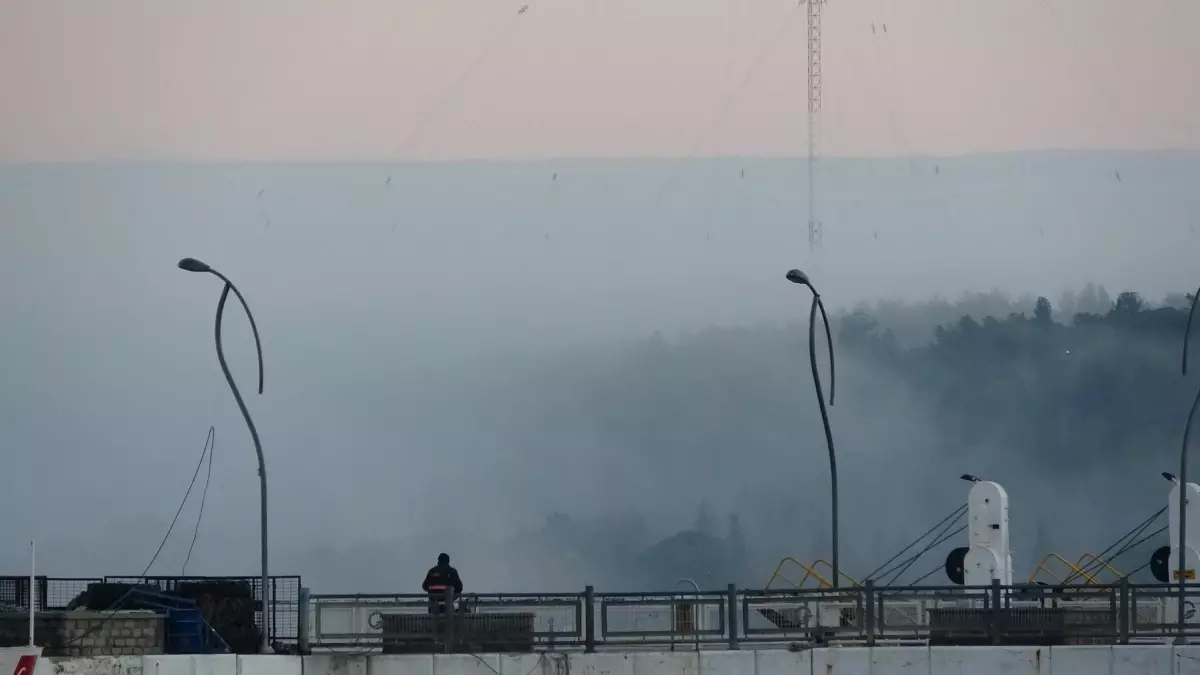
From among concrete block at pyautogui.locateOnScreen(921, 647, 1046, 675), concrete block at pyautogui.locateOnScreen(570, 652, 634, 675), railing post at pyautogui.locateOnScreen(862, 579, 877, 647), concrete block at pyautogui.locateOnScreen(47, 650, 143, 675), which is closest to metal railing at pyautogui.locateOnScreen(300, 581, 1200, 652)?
railing post at pyautogui.locateOnScreen(862, 579, 877, 647)

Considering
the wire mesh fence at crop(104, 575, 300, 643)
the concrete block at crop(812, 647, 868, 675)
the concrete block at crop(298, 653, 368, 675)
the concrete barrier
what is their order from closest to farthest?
the concrete barrier → the concrete block at crop(812, 647, 868, 675) → the concrete block at crop(298, 653, 368, 675) → the wire mesh fence at crop(104, 575, 300, 643)

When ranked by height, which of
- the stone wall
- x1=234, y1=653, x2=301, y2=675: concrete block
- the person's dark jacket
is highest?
the person's dark jacket

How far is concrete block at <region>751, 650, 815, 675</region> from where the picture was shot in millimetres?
31203

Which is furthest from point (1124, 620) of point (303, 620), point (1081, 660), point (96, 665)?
point (96, 665)

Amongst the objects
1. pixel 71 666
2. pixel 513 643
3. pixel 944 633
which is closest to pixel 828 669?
pixel 944 633

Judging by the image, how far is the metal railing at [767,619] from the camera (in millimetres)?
31344

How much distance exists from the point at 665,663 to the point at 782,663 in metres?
2.14

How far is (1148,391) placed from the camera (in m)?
146

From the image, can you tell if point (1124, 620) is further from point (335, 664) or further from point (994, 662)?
point (335, 664)

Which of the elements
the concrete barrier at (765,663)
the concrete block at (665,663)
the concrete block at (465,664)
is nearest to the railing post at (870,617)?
the concrete barrier at (765,663)

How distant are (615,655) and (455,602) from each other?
123 inches

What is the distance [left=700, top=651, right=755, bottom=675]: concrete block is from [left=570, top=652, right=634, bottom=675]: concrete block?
4.43 feet

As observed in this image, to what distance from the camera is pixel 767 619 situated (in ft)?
106

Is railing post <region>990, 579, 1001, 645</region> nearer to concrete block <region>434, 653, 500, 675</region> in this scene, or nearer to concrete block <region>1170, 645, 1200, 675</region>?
concrete block <region>1170, 645, 1200, 675</region>
